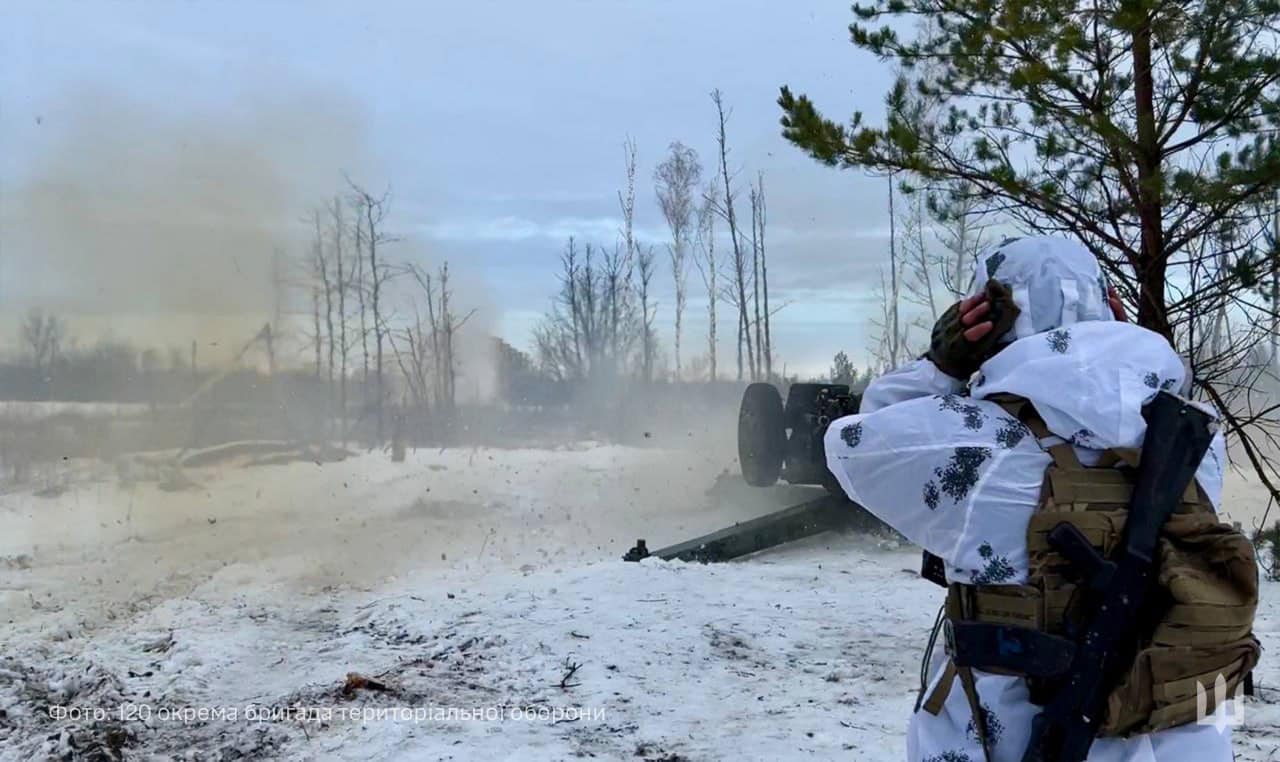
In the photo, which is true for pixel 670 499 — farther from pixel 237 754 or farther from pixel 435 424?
pixel 237 754

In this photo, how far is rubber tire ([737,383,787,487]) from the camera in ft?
37.6

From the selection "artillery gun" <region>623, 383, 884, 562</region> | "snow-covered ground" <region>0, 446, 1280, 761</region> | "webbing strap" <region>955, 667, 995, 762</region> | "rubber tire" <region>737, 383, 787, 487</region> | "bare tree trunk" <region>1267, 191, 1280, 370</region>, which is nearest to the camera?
"webbing strap" <region>955, 667, 995, 762</region>

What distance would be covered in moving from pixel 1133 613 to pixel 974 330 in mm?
677

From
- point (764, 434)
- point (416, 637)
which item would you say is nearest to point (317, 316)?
point (764, 434)

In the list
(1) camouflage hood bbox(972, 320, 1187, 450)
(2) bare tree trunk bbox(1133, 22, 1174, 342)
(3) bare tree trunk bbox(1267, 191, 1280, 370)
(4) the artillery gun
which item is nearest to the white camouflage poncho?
(1) camouflage hood bbox(972, 320, 1187, 450)

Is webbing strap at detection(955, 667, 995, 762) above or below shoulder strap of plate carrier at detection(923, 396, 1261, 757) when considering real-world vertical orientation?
below

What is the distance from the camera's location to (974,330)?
7.09ft

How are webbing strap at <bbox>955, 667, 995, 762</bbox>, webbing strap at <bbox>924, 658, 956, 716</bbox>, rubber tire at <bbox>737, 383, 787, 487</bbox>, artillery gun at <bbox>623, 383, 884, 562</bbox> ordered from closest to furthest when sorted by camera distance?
webbing strap at <bbox>955, 667, 995, 762</bbox> < webbing strap at <bbox>924, 658, 956, 716</bbox> < artillery gun at <bbox>623, 383, 884, 562</bbox> < rubber tire at <bbox>737, 383, 787, 487</bbox>

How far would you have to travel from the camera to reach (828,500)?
10.3m

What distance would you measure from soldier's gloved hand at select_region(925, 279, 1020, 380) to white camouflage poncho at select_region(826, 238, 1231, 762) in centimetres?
4

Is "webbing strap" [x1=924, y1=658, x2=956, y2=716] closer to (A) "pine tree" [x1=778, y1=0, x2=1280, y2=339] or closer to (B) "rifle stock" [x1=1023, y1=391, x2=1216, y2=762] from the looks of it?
(B) "rifle stock" [x1=1023, y1=391, x2=1216, y2=762]

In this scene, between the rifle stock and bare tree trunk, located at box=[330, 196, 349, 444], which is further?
bare tree trunk, located at box=[330, 196, 349, 444]

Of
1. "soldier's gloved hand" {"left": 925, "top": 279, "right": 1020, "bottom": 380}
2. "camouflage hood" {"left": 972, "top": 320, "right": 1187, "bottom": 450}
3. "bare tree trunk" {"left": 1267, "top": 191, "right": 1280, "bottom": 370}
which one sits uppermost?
"bare tree trunk" {"left": 1267, "top": 191, "right": 1280, "bottom": 370}

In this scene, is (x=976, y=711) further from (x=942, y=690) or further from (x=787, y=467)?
(x=787, y=467)
